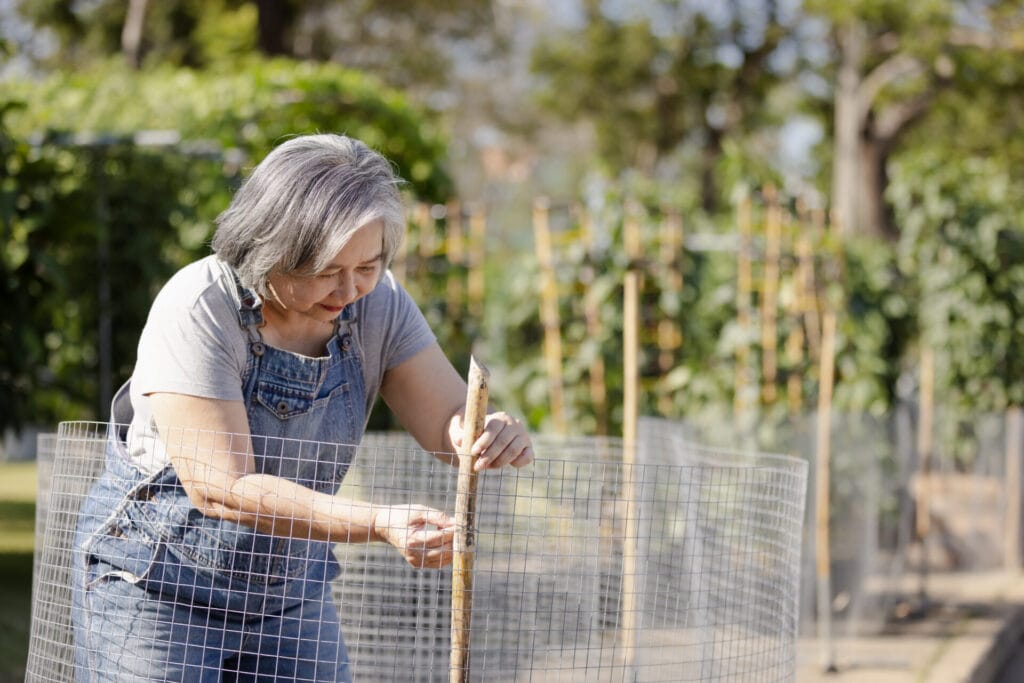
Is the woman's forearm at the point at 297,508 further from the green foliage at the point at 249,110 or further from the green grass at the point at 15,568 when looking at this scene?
the green foliage at the point at 249,110

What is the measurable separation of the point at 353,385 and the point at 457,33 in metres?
21.3

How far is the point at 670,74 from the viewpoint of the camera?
24.4 metres

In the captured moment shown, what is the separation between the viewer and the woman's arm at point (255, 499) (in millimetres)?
1922

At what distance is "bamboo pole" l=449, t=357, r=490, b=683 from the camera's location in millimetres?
1964

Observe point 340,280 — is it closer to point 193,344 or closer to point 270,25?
point 193,344

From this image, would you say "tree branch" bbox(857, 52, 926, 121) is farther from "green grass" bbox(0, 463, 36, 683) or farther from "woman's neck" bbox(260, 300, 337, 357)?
"woman's neck" bbox(260, 300, 337, 357)

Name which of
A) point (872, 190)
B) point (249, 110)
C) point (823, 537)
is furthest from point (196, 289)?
point (872, 190)

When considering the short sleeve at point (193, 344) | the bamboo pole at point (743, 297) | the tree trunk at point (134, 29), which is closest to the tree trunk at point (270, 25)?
the tree trunk at point (134, 29)

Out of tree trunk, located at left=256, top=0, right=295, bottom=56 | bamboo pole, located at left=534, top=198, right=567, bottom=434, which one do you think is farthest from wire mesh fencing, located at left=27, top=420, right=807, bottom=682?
tree trunk, located at left=256, top=0, right=295, bottom=56

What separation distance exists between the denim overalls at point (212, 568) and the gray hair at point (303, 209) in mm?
101

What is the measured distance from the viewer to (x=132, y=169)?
6461 millimetres

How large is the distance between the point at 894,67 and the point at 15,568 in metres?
14.9

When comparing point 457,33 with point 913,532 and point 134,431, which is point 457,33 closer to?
point 913,532

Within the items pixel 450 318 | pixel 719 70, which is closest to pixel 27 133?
pixel 450 318
